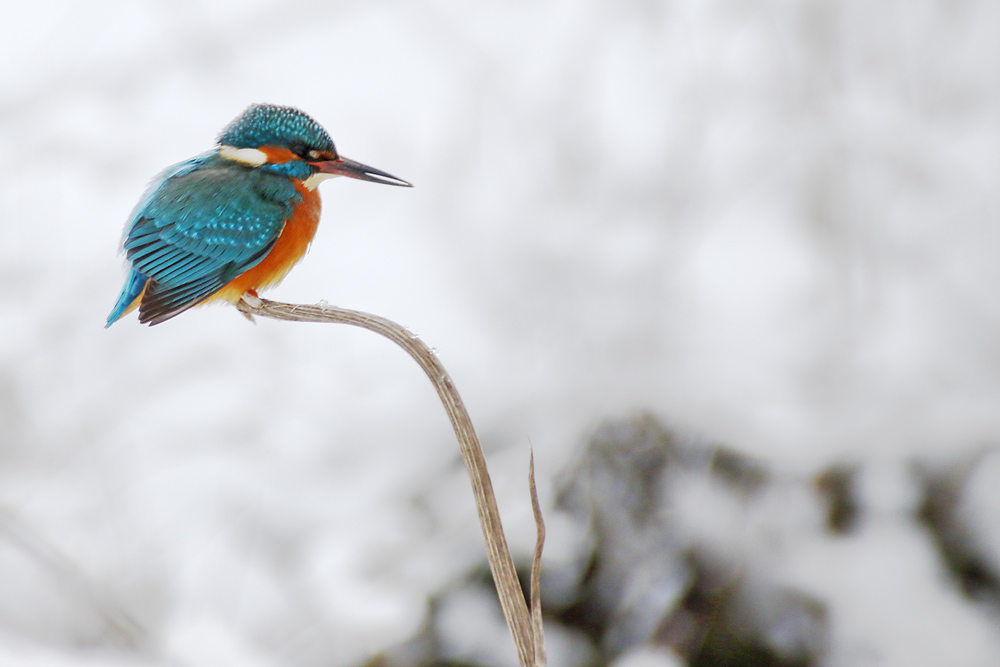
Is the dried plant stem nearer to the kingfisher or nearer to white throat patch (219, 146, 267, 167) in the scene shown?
the kingfisher

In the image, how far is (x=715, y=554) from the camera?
1.48m

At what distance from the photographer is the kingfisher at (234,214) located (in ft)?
3.50

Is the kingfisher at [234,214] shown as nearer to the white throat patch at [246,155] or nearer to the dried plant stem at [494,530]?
the white throat patch at [246,155]

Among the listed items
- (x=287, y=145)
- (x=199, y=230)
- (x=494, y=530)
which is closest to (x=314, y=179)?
(x=287, y=145)

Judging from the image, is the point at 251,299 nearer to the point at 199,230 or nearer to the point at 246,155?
the point at 199,230

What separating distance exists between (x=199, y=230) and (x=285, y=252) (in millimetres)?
146

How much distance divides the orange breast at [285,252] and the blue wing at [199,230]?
0.02 metres

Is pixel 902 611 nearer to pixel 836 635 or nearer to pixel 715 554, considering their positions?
pixel 836 635

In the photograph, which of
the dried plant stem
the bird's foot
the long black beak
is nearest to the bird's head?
the long black beak

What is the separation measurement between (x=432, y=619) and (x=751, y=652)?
61 centimetres

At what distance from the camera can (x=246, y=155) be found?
1195mm

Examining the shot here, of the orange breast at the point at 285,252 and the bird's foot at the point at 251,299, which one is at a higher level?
the orange breast at the point at 285,252

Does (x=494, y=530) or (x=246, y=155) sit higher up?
(x=246, y=155)

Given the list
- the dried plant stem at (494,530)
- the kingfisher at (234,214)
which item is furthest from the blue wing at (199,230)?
the dried plant stem at (494,530)
